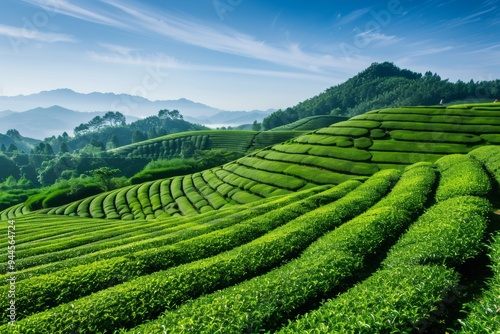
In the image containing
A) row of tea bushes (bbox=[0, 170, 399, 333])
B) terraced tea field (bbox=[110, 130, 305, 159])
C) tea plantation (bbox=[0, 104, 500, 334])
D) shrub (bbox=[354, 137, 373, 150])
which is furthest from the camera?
terraced tea field (bbox=[110, 130, 305, 159])

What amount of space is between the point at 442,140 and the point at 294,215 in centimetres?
5331

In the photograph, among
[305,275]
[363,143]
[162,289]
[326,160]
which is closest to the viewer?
[305,275]

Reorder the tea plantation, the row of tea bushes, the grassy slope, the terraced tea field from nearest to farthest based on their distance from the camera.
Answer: the tea plantation, the row of tea bushes, the grassy slope, the terraced tea field

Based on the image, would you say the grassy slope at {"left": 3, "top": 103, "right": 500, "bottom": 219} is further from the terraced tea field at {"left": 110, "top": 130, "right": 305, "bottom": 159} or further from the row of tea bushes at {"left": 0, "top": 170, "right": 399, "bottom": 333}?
the terraced tea field at {"left": 110, "top": 130, "right": 305, "bottom": 159}

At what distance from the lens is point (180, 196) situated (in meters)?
78.2

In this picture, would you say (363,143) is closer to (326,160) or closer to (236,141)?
(326,160)

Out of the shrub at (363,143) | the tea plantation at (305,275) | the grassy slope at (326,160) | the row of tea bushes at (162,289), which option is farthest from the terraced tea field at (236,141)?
the row of tea bushes at (162,289)

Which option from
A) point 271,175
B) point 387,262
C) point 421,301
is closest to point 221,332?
point 421,301

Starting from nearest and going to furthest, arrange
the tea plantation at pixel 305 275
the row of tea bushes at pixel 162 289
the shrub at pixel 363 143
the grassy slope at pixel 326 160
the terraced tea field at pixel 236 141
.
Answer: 1. the tea plantation at pixel 305 275
2. the row of tea bushes at pixel 162 289
3. the grassy slope at pixel 326 160
4. the shrub at pixel 363 143
5. the terraced tea field at pixel 236 141

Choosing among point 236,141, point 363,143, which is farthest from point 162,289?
point 236,141

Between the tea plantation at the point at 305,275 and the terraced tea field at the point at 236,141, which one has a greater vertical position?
the tea plantation at the point at 305,275

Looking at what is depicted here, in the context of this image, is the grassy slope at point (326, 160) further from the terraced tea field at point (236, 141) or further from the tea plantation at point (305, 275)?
the terraced tea field at point (236, 141)

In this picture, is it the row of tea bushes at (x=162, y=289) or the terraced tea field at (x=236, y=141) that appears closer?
the row of tea bushes at (x=162, y=289)

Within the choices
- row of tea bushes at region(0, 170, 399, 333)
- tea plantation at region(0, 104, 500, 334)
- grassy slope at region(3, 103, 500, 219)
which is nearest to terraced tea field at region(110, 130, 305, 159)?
grassy slope at region(3, 103, 500, 219)
